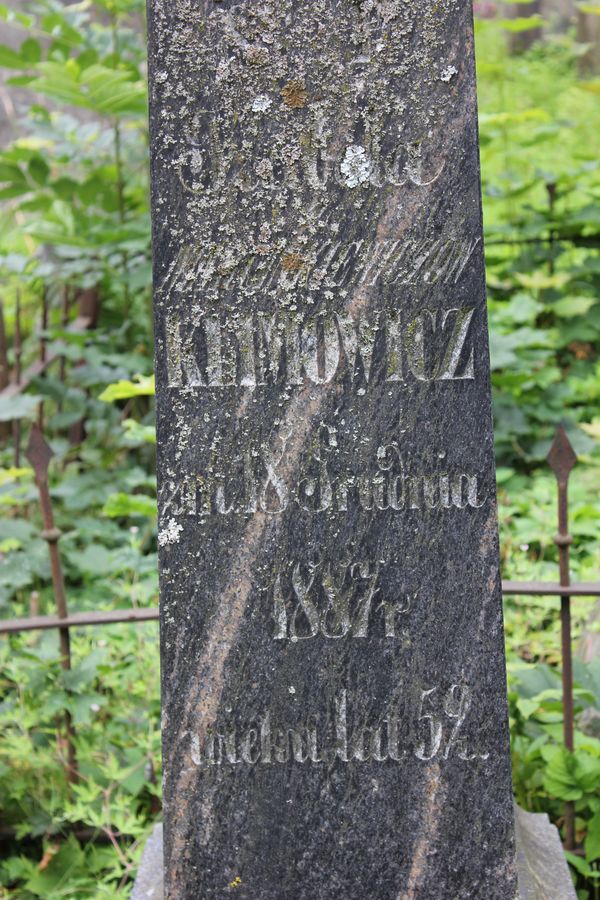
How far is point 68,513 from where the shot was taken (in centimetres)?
444

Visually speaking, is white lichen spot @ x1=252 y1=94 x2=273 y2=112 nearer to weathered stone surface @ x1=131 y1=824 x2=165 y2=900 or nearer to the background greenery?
the background greenery

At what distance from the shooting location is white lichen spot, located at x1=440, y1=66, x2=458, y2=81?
189 centimetres

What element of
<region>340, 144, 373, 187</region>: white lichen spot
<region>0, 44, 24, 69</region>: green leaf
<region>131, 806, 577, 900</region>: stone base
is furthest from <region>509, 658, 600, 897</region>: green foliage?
<region>0, 44, 24, 69</region>: green leaf

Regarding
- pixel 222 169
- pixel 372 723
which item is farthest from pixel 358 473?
pixel 222 169

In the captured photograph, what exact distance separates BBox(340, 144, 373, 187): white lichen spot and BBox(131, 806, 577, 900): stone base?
4.88ft

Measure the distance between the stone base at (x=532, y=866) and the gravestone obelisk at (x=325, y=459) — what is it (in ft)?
0.46

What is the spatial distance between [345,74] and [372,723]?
1285 millimetres

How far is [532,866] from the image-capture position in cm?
220

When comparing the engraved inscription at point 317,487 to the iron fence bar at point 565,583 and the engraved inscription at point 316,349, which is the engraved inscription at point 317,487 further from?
the iron fence bar at point 565,583

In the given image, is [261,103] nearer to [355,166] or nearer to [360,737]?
[355,166]

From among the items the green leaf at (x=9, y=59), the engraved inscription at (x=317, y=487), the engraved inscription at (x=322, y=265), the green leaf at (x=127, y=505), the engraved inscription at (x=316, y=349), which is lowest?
the green leaf at (x=127, y=505)

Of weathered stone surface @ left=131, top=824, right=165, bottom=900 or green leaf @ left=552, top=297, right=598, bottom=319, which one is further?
green leaf @ left=552, top=297, right=598, bottom=319

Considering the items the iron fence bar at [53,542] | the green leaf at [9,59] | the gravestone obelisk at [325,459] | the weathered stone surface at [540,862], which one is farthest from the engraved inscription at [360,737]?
the green leaf at [9,59]

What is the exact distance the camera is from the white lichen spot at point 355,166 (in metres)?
1.91
